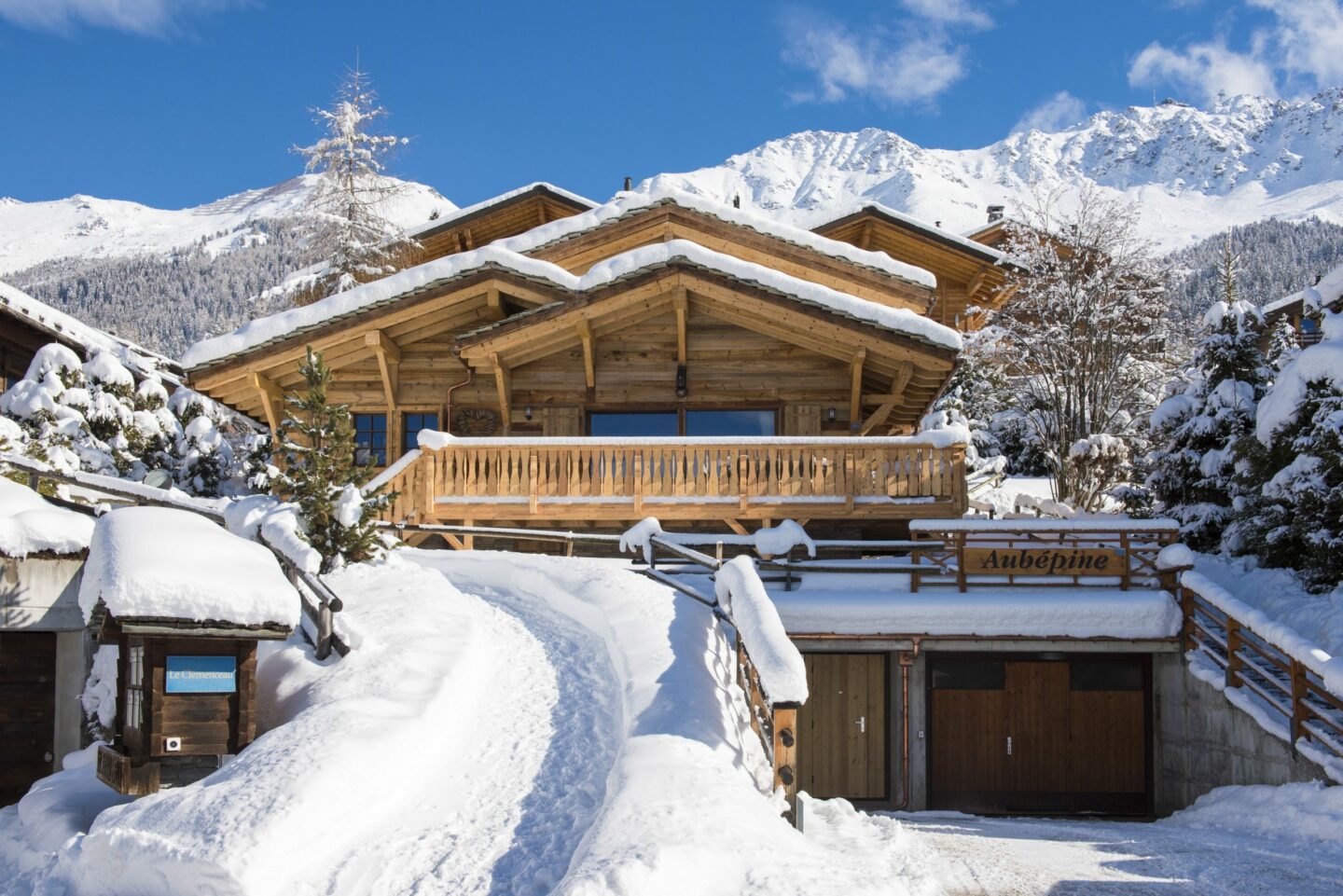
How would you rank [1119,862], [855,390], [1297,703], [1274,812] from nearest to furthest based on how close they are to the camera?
1. [1119,862]
2. [1274,812]
3. [1297,703]
4. [855,390]

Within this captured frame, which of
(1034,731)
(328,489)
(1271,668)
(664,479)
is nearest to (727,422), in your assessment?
(664,479)

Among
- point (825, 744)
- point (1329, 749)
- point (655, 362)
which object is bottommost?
point (825, 744)

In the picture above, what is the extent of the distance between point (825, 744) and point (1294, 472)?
23.3 ft

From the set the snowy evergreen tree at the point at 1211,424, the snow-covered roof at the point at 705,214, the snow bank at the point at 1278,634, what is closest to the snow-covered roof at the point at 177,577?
the snow bank at the point at 1278,634

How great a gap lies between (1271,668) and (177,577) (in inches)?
457

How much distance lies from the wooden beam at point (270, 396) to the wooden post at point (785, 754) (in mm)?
13251

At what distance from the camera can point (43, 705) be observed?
1191 cm

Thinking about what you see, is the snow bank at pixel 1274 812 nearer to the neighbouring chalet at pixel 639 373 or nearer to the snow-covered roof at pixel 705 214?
the neighbouring chalet at pixel 639 373

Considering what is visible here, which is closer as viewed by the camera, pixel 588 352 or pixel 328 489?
pixel 328 489

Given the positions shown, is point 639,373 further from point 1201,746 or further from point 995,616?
point 1201,746

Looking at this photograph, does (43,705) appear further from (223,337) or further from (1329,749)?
(1329,749)

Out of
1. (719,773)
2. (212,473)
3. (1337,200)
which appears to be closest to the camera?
(719,773)

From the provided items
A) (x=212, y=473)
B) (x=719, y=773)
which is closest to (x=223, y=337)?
(x=212, y=473)

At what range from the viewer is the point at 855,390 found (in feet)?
62.8
